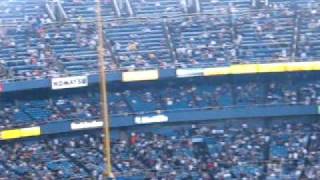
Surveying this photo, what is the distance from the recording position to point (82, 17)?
32.5m

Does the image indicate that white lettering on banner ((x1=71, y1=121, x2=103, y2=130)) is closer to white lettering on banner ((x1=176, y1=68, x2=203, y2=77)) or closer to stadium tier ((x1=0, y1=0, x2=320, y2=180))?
stadium tier ((x1=0, y1=0, x2=320, y2=180))

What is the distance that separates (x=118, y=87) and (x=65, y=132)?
9.74 ft

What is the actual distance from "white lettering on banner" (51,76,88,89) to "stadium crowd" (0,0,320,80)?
423 mm

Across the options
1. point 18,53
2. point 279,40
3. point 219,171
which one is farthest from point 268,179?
point 18,53

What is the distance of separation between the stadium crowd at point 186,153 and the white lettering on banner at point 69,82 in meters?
2.06

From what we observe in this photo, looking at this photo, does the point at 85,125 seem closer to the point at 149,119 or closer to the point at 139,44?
the point at 149,119

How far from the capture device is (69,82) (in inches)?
1127

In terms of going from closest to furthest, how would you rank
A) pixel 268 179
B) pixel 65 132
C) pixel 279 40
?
1. pixel 268 179
2. pixel 65 132
3. pixel 279 40

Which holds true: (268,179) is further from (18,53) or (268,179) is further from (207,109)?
(18,53)

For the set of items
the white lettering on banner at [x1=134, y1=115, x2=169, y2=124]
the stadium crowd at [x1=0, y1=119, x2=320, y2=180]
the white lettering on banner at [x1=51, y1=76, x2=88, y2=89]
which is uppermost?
the white lettering on banner at [x1=51, y1=76, x2=88, y2=89]

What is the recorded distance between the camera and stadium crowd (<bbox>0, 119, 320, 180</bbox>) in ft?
89.8

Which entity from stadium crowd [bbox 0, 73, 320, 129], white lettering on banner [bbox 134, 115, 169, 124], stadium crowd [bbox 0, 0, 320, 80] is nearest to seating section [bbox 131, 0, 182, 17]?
stadium crowd [bbox 0, 0, 320, 80]

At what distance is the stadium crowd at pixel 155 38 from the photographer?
29.8 m

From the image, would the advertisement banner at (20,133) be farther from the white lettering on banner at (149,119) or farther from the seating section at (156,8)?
the seating section at (156,8)
